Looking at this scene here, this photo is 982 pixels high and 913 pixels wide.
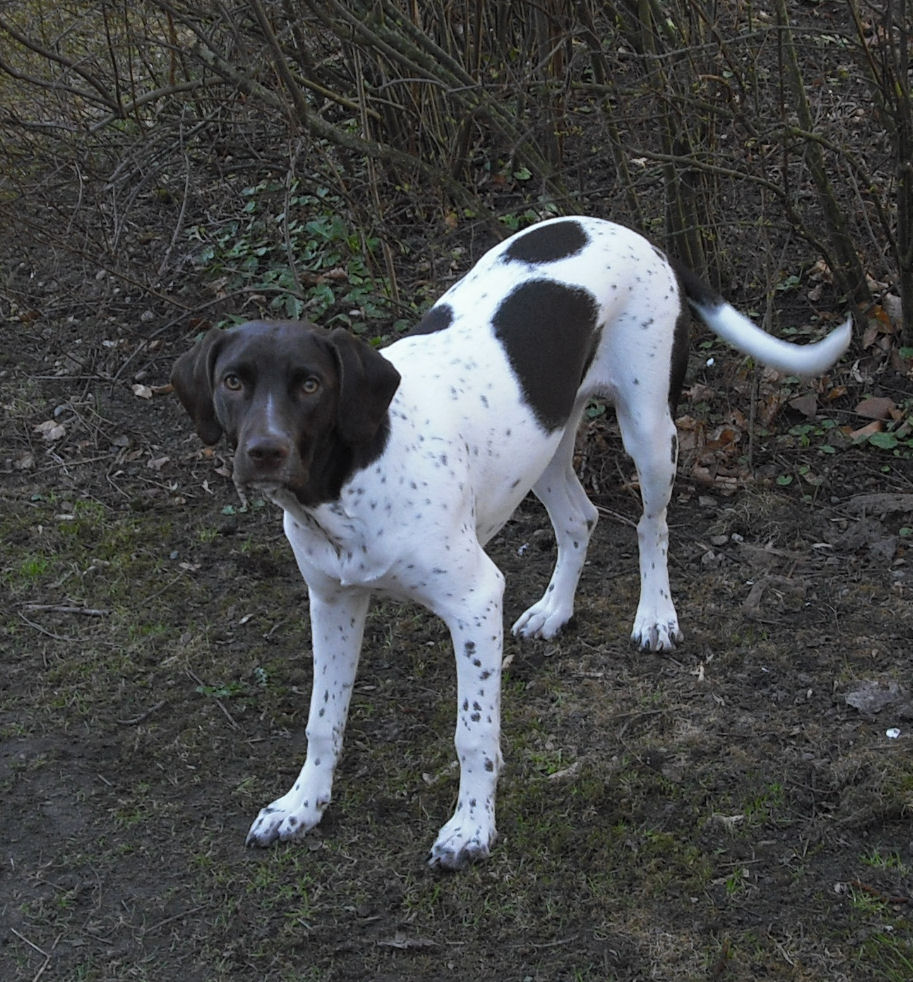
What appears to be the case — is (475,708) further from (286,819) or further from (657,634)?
(657,634)

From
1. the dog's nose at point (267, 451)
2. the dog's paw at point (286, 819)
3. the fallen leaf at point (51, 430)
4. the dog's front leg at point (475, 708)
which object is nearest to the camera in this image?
the dog's nose at point (267, 451)

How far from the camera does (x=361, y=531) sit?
3332 mm

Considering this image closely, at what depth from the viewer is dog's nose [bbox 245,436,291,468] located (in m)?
2.98

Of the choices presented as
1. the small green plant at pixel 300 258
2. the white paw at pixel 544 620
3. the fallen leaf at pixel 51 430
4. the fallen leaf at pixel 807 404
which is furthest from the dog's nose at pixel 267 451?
the fallen leaf at pixel 51 430

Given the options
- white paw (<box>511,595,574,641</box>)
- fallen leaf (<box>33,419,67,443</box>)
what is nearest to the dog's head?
white paw (<box>511,595,574,641</box>)

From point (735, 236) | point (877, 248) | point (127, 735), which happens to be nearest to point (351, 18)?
point (735, 236)

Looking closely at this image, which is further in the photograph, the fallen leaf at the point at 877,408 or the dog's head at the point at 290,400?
the fallen leaf at the point at 877,408

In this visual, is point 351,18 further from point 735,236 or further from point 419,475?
point 419,475

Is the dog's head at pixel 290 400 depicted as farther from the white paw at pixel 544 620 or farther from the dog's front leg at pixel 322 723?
the white paw at pixel 544 620

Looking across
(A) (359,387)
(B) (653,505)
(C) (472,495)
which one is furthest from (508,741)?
(A) (359,387)

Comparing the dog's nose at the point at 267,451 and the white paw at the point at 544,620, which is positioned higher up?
the dog's nose at the point at 267,451

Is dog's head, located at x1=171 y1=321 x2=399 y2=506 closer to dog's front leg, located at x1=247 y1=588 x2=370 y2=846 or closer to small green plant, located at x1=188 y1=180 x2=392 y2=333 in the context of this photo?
dog's front leg, located at x1=247 y1=588 x2=370 y2=846

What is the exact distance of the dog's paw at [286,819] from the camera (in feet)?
12.1

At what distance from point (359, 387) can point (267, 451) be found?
32 cm
